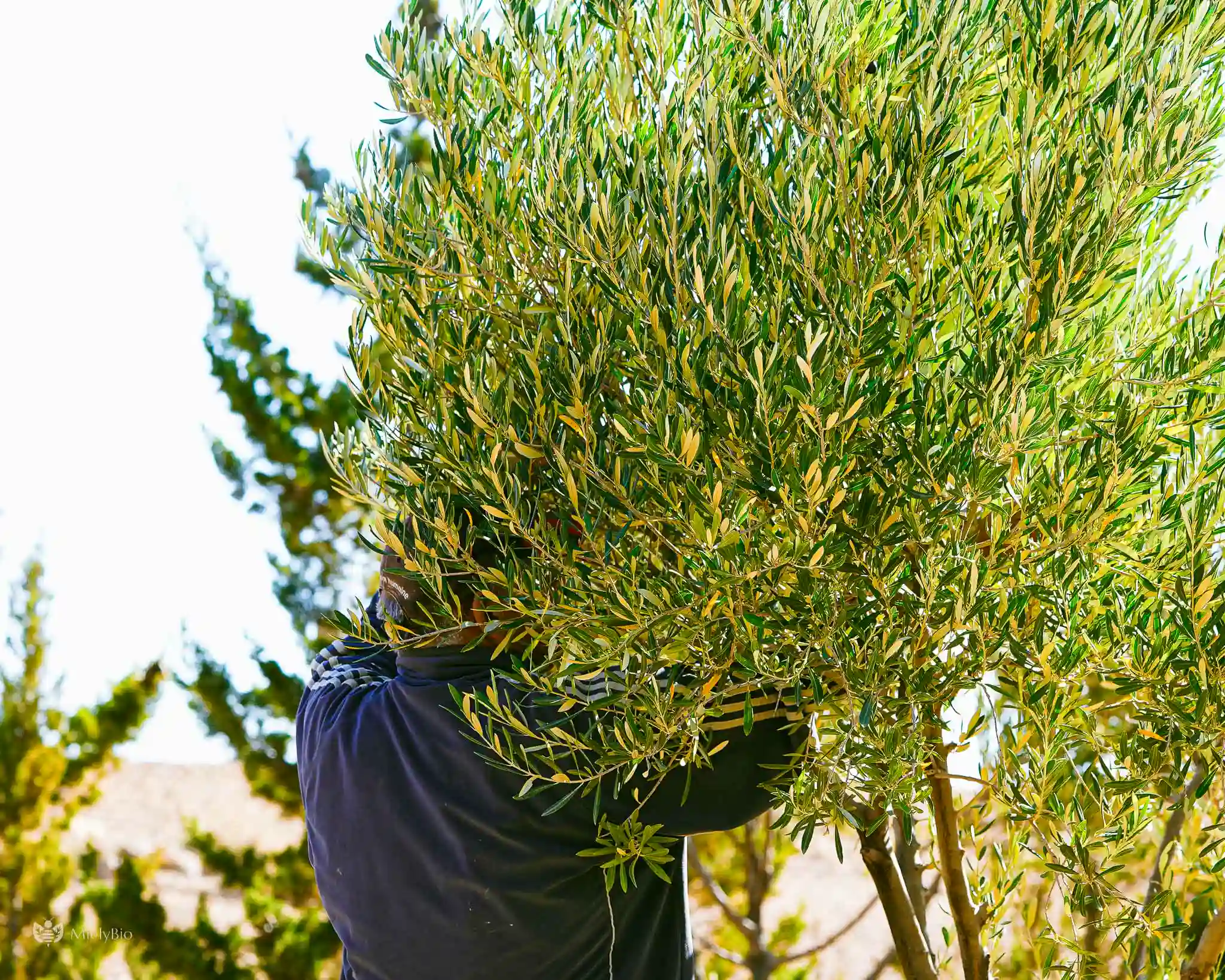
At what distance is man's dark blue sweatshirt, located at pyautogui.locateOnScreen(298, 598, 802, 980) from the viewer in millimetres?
3186

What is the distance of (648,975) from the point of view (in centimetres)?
340

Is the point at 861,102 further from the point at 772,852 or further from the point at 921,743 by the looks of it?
the point at 772,852

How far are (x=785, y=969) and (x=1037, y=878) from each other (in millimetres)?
2070

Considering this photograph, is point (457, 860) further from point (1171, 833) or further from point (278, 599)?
point (278, 599)

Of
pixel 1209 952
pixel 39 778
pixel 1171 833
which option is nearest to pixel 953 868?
pixel 1209 952

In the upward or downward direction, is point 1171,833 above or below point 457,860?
above

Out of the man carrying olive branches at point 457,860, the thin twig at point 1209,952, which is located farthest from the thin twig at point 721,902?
the thin twig at point 1209,952

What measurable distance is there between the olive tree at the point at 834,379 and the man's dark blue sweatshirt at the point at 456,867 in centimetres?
66

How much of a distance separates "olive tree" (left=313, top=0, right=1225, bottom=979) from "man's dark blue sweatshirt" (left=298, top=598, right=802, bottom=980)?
660mm

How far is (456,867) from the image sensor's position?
3229mm

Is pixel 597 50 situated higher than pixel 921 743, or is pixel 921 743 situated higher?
pixel 597 50

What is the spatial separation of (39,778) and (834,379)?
40.2 ft

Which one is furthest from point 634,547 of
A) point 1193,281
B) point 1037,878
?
point 1037,878

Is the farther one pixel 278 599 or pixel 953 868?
pixel 278 599
